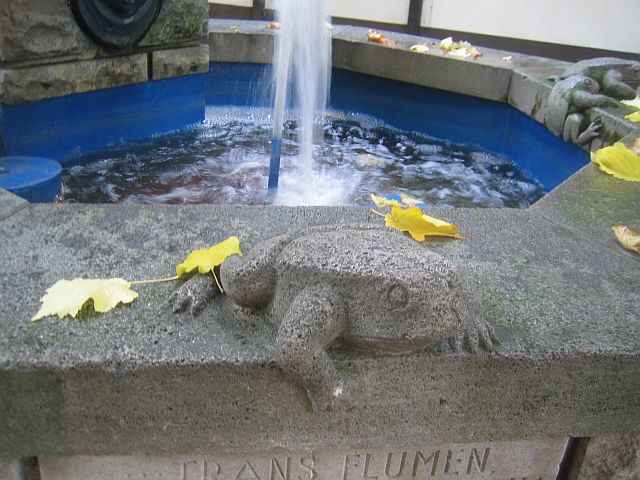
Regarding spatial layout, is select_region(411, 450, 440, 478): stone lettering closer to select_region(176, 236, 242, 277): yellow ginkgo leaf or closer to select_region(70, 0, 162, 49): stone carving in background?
select_region(176, 236, 242, 277): yellow ginkgo leaf

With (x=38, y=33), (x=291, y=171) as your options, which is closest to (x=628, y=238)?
(x=291, y=171)

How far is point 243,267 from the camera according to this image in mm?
1165

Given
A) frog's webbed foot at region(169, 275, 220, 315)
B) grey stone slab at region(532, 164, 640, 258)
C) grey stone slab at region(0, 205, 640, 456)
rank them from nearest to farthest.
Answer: grey stone slab at region(0, 205, 640, 456), frog's webbed foot at region(169, 275, 220, 315), grey stone slab at region(532, 164, 640, 258)

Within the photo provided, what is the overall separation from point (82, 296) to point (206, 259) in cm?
27

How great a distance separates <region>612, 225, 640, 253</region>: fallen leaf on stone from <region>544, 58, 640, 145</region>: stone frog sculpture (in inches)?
64.8

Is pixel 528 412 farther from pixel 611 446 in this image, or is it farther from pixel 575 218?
pixel 575 218

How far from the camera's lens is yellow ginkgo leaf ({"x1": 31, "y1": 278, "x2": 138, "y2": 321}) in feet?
3.84

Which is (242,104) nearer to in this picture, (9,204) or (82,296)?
(9,204)

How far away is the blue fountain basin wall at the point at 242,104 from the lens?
10.9ft

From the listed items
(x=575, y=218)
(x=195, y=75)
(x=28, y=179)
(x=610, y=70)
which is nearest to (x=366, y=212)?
(x=575, y=218)

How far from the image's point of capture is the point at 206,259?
1.30 m

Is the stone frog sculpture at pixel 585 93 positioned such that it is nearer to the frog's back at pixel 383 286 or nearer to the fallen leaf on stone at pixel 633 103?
the fallen leaf on stone at pixel 633 103

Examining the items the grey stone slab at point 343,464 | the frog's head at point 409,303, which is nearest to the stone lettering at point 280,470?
the grey stone slab at point 343,464

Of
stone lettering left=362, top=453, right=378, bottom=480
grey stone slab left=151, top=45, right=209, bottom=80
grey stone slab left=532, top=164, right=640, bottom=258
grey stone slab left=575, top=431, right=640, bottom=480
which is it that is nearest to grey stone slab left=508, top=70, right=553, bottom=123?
grey stone slab left=532, top=164, right=640, bottom=258
